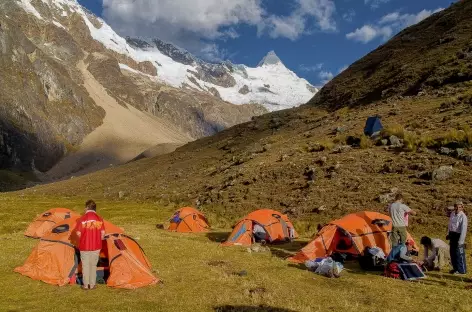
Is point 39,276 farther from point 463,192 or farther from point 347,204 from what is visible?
point 463,192

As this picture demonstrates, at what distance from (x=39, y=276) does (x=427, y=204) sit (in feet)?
84.4

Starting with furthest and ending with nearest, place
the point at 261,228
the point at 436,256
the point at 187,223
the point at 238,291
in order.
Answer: the point at 187,223 < the point at 261,228 < the point at 436,256 < the point at 238,291

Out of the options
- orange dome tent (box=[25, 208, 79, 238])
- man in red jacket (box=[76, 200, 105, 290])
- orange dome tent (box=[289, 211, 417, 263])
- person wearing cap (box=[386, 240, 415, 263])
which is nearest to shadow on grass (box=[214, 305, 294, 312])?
man in red jacket (box=[76, 200, 105, 290])

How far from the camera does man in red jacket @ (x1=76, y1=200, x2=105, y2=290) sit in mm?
17719

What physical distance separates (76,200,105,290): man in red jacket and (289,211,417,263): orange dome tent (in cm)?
1030

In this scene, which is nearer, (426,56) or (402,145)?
(402,145)

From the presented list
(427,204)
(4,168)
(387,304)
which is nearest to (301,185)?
(427,204)

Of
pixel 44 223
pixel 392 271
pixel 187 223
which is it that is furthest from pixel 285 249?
pixel 44 223

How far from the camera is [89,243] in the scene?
58.4 feet

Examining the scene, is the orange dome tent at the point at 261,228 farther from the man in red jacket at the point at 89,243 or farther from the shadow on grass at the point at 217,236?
the man in red jacket at the point at 89,243

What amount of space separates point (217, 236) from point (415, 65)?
2132 inches

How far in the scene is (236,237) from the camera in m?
29.4

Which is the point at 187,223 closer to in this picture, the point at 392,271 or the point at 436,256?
the point at 392,271

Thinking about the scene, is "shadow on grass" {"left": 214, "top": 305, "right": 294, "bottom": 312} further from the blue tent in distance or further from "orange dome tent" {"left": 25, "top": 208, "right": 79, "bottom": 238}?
the blue tent in distance
